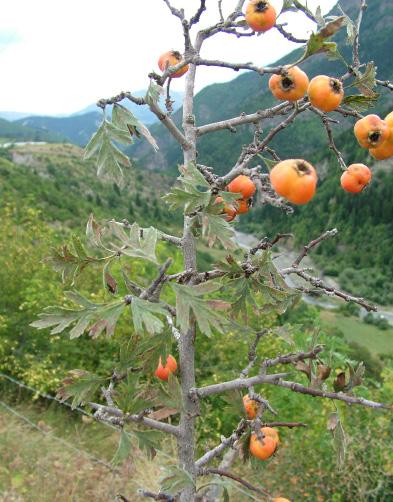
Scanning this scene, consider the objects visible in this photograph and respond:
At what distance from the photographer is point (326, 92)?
2072mm

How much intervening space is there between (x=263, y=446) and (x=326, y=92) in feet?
5.40

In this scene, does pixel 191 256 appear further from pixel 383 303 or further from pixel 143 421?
pixel 383 303

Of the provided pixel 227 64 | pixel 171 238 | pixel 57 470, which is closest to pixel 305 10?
pixel 227 64

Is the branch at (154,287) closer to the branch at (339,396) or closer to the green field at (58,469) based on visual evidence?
the branch at (339,396)

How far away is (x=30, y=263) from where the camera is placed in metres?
12.8

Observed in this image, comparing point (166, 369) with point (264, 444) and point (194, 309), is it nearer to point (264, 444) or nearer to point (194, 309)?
point (264, 444)

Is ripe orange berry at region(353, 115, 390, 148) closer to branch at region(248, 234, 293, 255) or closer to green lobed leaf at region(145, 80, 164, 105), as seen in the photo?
branch at region(248, 234, 293, 255)

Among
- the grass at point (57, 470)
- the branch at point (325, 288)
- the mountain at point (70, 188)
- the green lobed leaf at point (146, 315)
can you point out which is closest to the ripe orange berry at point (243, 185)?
the branch at point (325, 288)

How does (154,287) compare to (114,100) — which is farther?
(114,100)

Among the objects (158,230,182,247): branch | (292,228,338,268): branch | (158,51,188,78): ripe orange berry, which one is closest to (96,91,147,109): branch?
(158,51,188,78): ripe orange berry

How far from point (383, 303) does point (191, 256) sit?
4190 inches

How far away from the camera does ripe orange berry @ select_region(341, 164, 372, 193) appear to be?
239 cm

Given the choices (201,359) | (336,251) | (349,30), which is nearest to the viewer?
(349,30)

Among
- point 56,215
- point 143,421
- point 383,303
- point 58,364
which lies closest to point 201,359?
point 58,364
